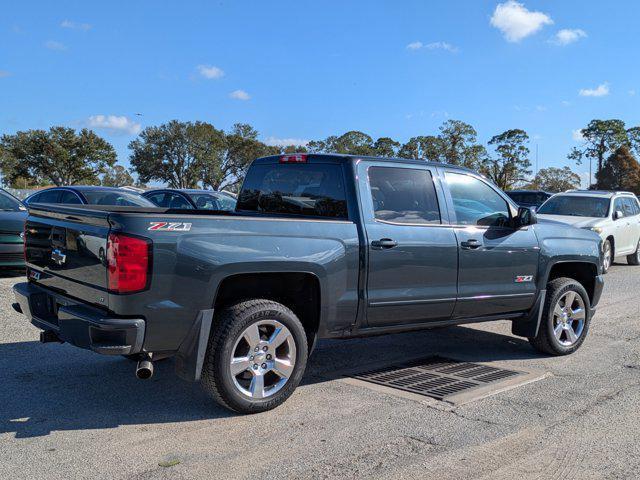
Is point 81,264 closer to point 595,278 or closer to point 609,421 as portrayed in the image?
point 609,421

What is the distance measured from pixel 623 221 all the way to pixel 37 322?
13099 mm

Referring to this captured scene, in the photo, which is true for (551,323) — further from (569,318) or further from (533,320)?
(569,318)

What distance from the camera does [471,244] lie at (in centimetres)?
557

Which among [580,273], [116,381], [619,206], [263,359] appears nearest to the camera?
[263,359]

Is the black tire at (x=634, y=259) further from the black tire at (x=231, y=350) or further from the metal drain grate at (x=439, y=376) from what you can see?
the black tire at (x=231, y=350)

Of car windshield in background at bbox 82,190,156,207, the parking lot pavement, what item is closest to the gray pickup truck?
the parking lot pavement

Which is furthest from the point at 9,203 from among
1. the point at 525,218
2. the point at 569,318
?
the point at 569,318

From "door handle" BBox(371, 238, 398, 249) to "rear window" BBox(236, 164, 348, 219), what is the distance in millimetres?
322

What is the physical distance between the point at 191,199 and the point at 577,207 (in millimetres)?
8801

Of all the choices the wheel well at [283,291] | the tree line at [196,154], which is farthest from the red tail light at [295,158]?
the tree line at [196,154]

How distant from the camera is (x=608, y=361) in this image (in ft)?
20.5

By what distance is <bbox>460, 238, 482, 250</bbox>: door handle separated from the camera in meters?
5.52

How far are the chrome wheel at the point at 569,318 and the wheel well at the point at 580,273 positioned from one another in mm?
305

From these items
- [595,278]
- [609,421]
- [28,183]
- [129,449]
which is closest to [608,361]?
[595,278]
